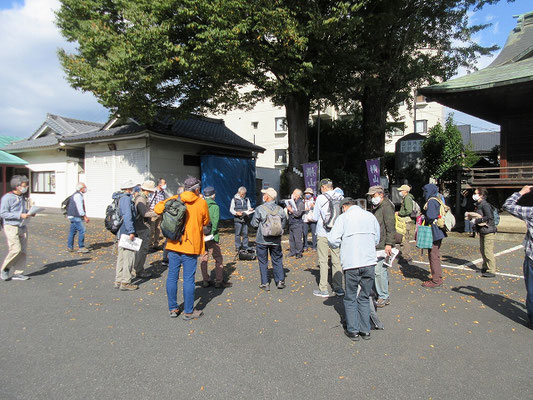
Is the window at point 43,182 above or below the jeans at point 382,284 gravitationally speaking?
above

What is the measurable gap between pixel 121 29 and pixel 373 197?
908 cm

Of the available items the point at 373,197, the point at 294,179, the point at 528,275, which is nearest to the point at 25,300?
the point at 373,197

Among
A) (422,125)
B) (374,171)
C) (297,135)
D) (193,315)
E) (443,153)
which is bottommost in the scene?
(193,315)

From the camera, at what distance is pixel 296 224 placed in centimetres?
895

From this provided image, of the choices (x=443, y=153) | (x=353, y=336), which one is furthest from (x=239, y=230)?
(x=443, y=153)

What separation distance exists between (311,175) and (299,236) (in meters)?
4.45

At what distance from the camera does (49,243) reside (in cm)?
1072

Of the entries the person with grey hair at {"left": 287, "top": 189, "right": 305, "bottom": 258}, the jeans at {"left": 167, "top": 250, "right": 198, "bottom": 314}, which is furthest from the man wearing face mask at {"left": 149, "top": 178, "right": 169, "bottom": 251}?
the jeans at {"left": 167, "top": 250, "right": 198, "bottom": 314}

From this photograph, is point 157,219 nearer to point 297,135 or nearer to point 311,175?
point 311,175

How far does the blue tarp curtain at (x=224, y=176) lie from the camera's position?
17078 millimetres

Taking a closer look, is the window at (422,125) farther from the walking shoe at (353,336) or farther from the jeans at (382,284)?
the walking shoe at (353,336)

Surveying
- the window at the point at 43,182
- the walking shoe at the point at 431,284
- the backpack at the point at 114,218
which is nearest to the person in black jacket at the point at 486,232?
the walking shoe at the point at 431,284

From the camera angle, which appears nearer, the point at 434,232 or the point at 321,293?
the point at 321,293

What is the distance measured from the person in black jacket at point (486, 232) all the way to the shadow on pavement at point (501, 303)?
1204 mm
